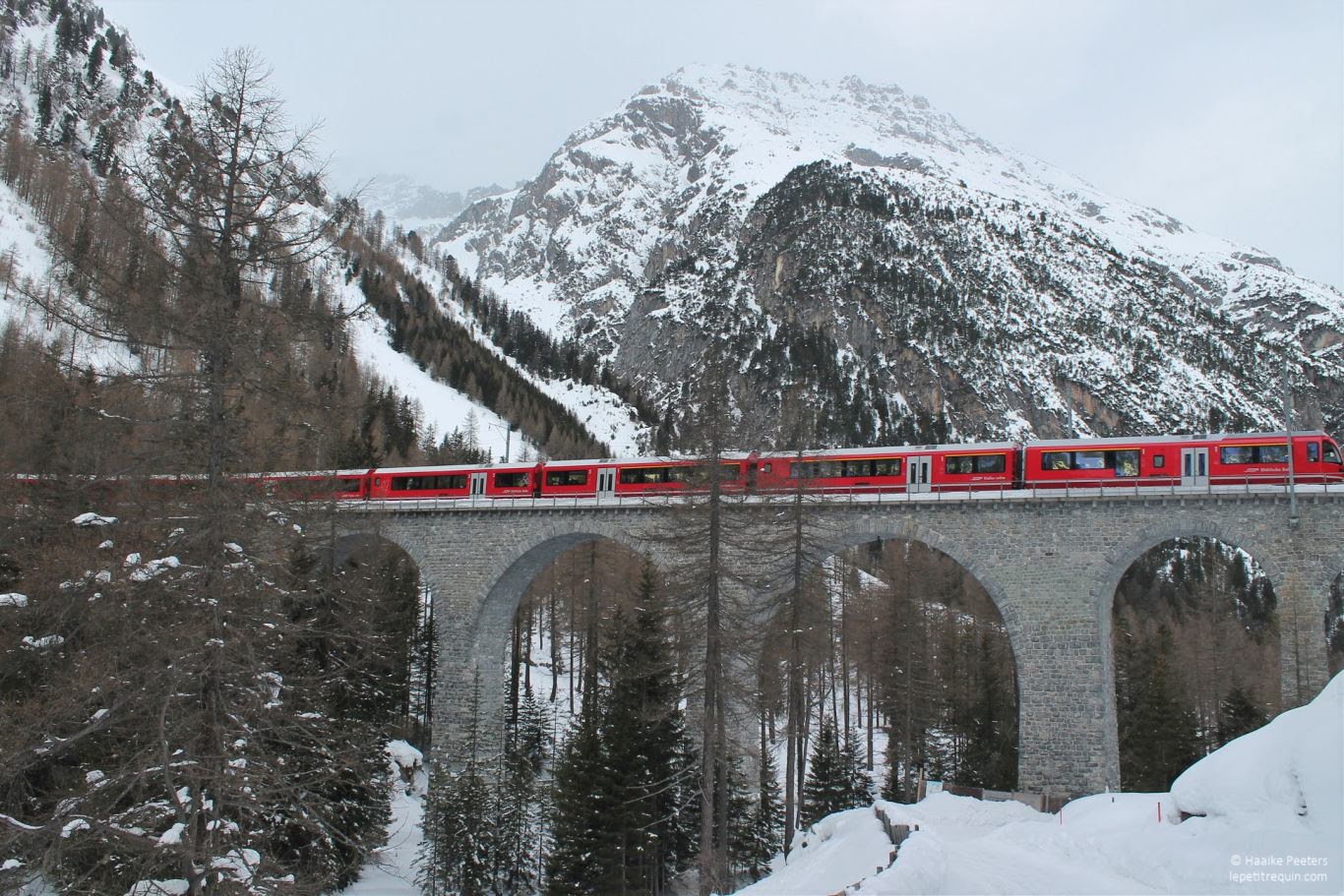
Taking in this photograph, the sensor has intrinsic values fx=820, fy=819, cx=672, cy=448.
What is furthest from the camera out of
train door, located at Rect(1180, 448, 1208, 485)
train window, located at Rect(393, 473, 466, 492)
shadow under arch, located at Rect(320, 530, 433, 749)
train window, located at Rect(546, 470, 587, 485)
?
train window, located at Rect(393, 473, 466, 492)

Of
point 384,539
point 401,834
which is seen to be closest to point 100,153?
point 384,539

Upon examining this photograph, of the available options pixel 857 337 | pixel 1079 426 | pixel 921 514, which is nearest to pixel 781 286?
pixel 857 337

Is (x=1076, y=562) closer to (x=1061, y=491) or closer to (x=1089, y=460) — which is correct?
(x=1061, y=491)

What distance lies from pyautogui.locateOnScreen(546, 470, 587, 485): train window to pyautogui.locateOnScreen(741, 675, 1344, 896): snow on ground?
19005 millimetres

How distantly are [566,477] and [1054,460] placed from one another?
60.9ft

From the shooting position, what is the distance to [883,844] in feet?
49.7

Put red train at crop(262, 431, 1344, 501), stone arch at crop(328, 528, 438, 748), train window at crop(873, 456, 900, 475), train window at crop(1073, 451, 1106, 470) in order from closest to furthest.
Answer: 1. red train at crop(262, 431, 1344, 501)
2. train window at crop(1073, 451, 1106, 470)
3. train window at crop(873, 456, 900, 475)
4. stone arch at crop(328, 528, 438, 748)

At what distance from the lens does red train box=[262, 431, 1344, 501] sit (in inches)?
939

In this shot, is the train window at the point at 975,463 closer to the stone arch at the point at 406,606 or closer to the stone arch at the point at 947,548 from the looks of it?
the stone arch at the point at 947,548

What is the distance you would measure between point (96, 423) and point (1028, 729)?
2514 cm

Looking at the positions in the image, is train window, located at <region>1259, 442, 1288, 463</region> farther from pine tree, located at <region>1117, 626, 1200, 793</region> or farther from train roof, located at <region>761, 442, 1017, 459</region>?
pine tree, located at <region>1117, 626, 1200, 793</region>

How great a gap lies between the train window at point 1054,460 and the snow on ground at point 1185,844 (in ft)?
37.1

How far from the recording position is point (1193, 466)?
24969mm

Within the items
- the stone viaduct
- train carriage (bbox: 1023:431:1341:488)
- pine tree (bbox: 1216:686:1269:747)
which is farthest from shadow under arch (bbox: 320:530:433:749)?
pine tree (bbox: 1216:686:1269:747)
